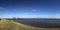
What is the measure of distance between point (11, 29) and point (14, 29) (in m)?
0.52

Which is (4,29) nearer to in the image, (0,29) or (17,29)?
(0,29)

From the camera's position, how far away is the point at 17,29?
18172 mm

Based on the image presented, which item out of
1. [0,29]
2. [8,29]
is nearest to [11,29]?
[8,29]

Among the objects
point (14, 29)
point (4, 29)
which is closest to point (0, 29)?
point (4, 29)

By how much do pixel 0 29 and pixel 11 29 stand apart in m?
1.69

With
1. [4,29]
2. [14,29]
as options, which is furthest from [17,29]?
[4,29]

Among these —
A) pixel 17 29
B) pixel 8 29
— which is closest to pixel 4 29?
pixel 8 29

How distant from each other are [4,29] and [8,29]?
0.60 m

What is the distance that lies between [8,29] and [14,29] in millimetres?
984

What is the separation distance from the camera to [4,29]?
17.7 meters

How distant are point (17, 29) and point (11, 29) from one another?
3.07ft

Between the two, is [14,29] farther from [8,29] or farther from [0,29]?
[0,29]

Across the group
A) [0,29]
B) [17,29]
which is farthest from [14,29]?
[0,29]

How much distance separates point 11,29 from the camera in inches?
708
